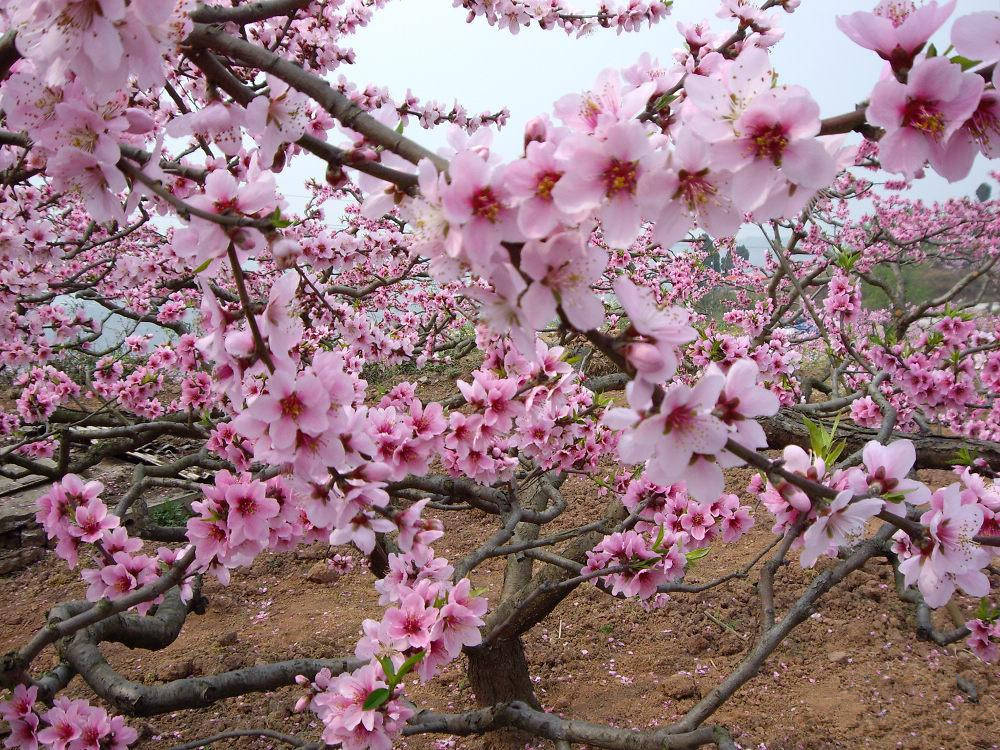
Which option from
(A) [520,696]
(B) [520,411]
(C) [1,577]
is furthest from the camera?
(C) [1,577]

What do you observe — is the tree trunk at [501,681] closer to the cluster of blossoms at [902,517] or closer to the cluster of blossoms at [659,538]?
the cluster of blossoms at [659,538]

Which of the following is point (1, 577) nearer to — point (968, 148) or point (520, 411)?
point (520, 411)

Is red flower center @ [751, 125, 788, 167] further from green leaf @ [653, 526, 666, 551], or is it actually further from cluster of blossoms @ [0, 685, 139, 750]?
cluster of blossoms @ [0, 685, 139, 750]

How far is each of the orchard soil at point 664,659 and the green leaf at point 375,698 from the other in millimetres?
1874

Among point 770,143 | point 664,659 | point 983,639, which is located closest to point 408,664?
point 770,143

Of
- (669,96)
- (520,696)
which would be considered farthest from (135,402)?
(669,96)

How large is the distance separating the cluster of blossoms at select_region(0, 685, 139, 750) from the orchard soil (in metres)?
1.42

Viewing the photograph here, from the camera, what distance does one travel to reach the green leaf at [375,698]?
131 cm

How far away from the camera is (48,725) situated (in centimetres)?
173

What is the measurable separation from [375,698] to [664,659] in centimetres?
276

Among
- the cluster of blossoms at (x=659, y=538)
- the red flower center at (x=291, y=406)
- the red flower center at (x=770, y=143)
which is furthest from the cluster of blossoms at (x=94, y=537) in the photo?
the red flower center at (x=770, y=143)

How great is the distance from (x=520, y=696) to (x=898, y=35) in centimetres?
304

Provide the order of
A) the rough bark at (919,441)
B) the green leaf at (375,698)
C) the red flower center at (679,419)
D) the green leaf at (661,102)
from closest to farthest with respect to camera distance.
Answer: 1. the red flower center at (679,419)
2. the green leaf at (661,102)
3. the green leaf at (375,698)
4. the rough bark at (919,441)

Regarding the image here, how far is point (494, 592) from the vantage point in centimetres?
420
